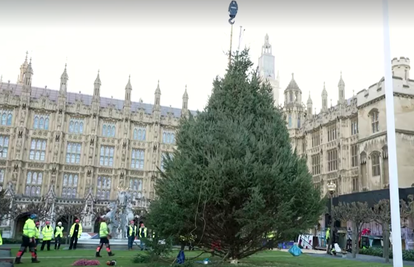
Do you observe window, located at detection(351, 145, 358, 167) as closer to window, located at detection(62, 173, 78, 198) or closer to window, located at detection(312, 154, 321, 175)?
window, located at detection(312, 154, 321, 175)

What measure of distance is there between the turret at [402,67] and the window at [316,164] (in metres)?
12.4

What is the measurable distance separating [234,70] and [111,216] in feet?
59.1

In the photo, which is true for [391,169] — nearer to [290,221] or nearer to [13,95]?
[290,221]

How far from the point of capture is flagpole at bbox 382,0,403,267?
8.41 m

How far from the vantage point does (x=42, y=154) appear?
44531 millimetres

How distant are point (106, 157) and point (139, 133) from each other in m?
4.97

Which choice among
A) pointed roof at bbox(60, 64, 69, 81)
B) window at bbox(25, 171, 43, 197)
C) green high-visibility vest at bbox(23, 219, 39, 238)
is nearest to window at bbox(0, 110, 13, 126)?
window at bbox(25, 171, 43, 197)

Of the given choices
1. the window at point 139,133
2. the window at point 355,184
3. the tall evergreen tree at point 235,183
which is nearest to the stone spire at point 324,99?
the window at point 355,184

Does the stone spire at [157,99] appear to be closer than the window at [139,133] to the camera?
No

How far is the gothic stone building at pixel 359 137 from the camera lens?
31516 mm

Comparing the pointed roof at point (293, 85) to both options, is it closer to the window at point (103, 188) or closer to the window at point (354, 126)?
the window at point (354, 126)

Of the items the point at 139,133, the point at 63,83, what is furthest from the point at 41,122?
the point at 139,133

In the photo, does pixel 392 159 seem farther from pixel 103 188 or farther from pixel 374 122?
pixel 103 188

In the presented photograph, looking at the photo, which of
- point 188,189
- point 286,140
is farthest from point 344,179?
point 188,189
